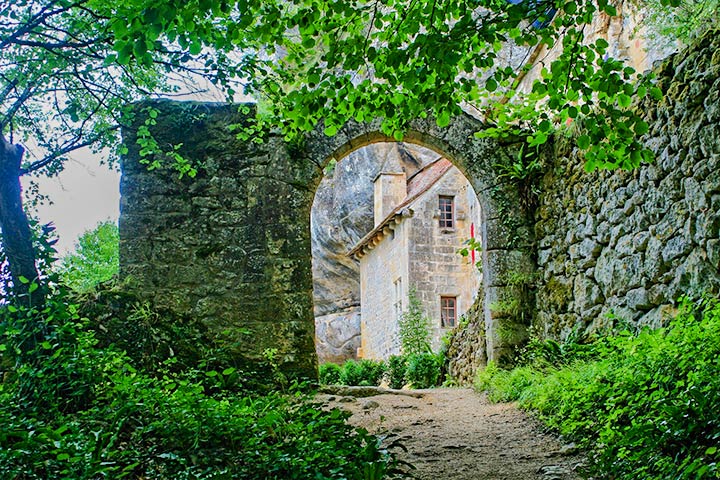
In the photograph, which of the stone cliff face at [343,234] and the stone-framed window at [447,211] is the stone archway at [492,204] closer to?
the stone-framed window at [447,211]

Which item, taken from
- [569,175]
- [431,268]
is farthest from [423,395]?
[431,268]

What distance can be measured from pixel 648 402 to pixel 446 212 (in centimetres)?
1808

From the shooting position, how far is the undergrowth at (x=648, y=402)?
3393 millimetres

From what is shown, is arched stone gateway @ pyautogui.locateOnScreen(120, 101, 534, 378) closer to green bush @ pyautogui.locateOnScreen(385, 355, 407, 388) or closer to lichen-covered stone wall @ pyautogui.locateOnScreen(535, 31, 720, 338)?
lichen-covered stone wall @ pyautogui.locateOnScreen(535, 31, 720, 338)

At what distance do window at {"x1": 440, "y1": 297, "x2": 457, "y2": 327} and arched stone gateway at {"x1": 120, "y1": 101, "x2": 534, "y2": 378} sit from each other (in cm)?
1264

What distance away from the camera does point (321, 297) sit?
29.0m

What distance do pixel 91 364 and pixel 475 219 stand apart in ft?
50.1

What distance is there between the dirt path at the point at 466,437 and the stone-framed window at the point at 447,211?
1406 centimetres

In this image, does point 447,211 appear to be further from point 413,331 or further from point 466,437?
point 466,437

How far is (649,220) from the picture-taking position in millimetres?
6078

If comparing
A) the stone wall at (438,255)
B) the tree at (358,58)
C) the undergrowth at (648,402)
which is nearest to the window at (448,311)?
the stone wall at (438,255)

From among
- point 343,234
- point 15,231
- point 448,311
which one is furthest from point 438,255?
point 15,231

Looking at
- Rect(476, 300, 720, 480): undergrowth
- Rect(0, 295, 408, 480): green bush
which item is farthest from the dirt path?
Rect(0, 295, 408, 480): green bush

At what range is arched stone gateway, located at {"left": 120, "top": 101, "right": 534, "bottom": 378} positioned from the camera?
790 cm
